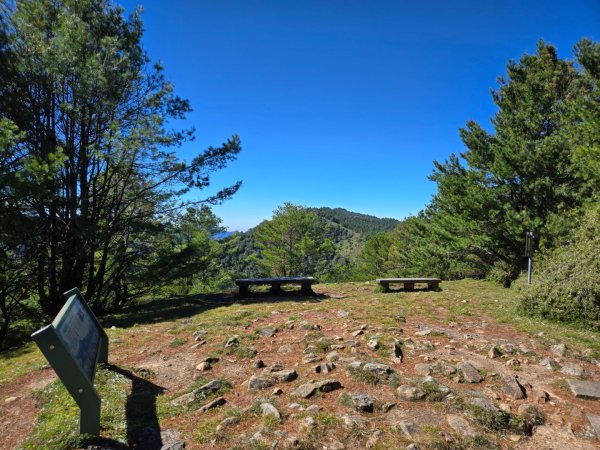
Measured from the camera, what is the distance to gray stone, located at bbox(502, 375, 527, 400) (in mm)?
3684

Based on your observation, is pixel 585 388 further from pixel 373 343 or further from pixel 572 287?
pixel 572 287

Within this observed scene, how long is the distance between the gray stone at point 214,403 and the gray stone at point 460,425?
2430 millimetres

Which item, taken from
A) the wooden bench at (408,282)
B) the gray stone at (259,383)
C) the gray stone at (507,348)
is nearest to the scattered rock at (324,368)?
the gray stone at (259,383)

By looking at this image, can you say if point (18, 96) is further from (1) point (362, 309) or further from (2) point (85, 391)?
(1) point (362, 309)

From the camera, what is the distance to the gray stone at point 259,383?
3.94m

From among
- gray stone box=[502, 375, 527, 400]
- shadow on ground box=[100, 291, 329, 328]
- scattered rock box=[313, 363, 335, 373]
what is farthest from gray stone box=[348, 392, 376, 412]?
shadow on ground box=[100, 291, 329, 328]

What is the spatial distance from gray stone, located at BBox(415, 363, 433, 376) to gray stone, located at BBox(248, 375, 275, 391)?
197 centimetres

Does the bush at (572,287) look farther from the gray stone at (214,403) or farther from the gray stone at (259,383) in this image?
the gray stone at (214,403)

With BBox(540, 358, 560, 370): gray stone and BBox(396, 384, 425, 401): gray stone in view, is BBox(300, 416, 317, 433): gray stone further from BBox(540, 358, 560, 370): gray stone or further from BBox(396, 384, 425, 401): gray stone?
BBox(540, 358, 560, 370): gray stone

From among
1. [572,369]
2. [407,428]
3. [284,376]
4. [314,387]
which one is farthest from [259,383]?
[572,369]

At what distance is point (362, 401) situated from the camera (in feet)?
11.4

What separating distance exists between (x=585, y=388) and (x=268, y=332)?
4.70 m

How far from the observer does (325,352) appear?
504 cm

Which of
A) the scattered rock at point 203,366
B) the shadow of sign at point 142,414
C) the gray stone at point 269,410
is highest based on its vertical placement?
the scattered rock at point 203,366
